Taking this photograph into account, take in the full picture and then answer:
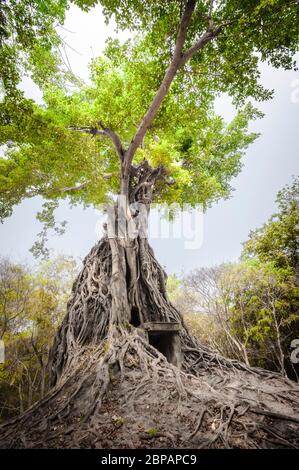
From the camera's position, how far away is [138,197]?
847 centimetres

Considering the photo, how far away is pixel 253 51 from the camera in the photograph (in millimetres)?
5309

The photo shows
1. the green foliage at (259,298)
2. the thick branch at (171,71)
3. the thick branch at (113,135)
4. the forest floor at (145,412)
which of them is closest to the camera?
the forest floor at (145,412)

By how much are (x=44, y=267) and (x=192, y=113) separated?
1206cm

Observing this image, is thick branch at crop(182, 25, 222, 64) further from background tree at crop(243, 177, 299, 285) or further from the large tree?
background tree at crop(243, 177, 299, 285)

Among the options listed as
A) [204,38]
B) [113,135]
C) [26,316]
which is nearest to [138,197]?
[113,135]

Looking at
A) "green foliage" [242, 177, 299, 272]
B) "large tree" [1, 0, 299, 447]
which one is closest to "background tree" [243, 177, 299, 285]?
"green foliage" [242, 177, 299, 272]

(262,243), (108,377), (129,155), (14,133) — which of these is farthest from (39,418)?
(262,243)

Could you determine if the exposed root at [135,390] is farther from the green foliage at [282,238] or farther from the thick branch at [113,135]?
the green foliage at [282,238]

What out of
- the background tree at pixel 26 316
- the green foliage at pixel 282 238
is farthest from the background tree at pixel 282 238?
the background tree at pixel 26 316

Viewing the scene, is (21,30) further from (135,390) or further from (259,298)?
(259,298)

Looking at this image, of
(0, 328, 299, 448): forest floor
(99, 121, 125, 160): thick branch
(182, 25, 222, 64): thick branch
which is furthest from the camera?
(99, 121, 125, 160): thick branch

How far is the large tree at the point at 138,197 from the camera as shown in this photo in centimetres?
322

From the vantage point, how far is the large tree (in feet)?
10.6

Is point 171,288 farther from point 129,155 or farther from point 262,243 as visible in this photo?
point 129,155
